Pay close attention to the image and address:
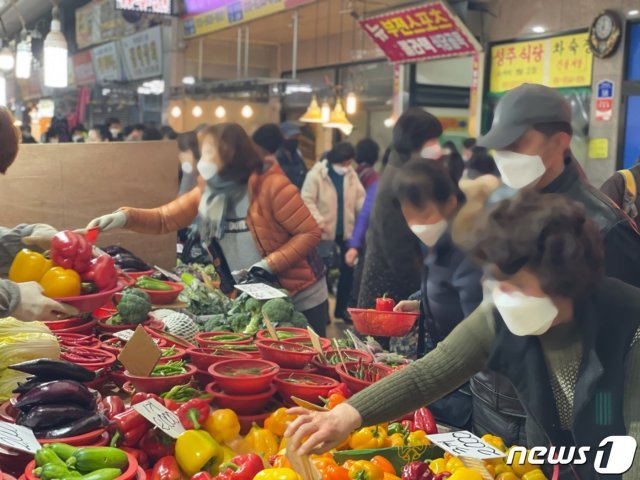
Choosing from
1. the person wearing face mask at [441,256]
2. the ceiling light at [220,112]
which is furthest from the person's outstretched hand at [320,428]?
the ceiling light at [220,112]

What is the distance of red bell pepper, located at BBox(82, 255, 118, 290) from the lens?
3246 millimetres

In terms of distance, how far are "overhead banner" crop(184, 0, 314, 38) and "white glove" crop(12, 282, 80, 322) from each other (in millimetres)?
6878

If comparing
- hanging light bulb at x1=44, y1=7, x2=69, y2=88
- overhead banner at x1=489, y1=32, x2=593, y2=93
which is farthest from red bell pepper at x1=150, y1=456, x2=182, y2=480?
overhead banner at x1=489, y1=32, x2=593, y2=93

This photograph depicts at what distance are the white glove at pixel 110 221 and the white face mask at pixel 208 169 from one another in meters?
0.64

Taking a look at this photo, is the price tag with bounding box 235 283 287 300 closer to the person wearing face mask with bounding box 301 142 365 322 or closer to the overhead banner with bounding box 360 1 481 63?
the person wearing face mask with bounding box 301 142 365 322

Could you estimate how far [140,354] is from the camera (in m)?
2.46

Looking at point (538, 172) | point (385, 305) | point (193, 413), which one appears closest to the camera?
point (193, 413)

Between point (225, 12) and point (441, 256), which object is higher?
point (225, 12)

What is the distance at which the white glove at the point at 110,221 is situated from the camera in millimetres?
4215

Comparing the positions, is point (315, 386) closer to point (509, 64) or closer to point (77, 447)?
point (77, 447)

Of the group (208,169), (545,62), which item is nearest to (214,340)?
(208,169)

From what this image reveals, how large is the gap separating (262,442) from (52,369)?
0.67m

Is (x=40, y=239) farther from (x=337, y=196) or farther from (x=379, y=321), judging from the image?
(x=337, y=196)

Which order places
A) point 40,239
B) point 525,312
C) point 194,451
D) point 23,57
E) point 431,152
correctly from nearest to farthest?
point 525,312 < point 194,451 < point 40,239 < point 431,152 < point 23,57
